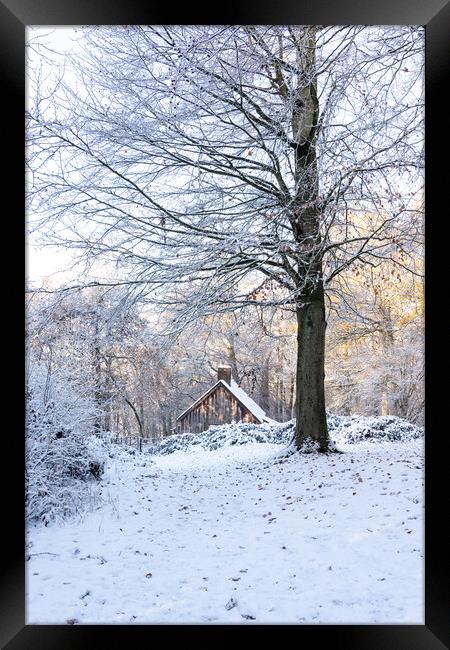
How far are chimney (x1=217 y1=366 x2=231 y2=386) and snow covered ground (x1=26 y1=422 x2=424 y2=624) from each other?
559 centimetres

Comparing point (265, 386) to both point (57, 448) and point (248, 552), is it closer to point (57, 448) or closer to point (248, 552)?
point (57, 448)

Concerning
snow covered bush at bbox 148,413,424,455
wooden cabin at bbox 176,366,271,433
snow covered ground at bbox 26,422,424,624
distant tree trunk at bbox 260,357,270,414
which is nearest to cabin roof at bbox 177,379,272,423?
wooden cabin at bbox 176,366,271,433

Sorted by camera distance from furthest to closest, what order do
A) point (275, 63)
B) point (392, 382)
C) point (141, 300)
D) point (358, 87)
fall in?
point (392, 382) < point (141, 300) < point (275, 63) < point (358, 87)

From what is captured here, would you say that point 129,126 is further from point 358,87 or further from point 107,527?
point 107,527

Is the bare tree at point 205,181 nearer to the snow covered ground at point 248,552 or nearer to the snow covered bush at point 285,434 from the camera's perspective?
the snow covered ground at point 248,552

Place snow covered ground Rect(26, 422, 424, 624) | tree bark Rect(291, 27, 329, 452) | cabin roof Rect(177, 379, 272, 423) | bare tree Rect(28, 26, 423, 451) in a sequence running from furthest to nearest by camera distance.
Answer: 1. cabin roof Rect(177, 379, 272, 423)
2. tree bark Rect(291, 27, 329, 452)
3. bare tree Rect(28, 26, 423, 451)
4. snow covered ground Rect(26, 422, 424, 624)

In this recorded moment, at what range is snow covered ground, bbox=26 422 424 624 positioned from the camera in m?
2.46

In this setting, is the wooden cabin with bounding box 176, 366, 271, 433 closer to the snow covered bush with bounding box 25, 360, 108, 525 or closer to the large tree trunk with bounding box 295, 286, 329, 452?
the large tree trunk with bounding box 295, 286, 329, 452

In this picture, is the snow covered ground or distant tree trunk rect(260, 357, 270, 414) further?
distant tree trunk rect(260, 357, 270, 414)
